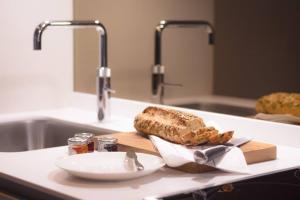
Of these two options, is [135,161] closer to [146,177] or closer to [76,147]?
[146,177]

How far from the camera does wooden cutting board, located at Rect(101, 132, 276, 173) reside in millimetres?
1448

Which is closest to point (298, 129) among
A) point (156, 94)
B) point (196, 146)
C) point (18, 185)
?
point (196, 146)

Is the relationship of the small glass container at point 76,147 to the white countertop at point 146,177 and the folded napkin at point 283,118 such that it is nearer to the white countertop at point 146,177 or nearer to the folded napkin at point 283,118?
the white countertop at point 146,177

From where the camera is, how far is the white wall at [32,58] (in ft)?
7.45

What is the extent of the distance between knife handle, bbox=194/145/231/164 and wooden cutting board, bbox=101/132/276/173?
3 cm

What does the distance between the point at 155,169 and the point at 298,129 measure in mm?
538

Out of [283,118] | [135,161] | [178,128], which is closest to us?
[135,161]

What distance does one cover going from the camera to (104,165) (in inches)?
56.2

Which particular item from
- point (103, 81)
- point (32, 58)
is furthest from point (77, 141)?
point (32, 58)

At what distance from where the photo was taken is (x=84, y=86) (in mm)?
2521

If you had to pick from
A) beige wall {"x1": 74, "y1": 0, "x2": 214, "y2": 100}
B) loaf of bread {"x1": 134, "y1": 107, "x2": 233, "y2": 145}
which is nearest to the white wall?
beige wall {"x1": 74, "y1": 0, "x2": 214, "y2": 100}

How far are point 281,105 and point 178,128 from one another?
1.58ft

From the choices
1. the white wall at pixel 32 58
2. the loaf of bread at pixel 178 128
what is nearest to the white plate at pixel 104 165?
the loaf of bread at pixel 178 128

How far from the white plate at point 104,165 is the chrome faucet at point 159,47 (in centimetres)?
109
